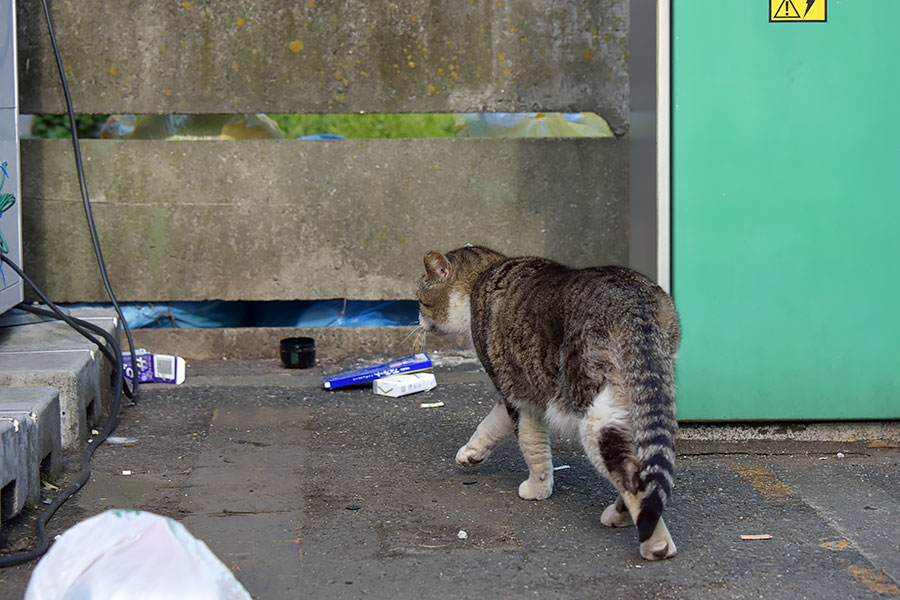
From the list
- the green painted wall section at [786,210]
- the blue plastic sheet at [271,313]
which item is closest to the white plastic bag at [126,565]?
the green painted wall section at [786,210]

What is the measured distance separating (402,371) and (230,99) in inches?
77.4

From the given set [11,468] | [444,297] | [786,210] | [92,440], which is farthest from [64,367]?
[786,210]

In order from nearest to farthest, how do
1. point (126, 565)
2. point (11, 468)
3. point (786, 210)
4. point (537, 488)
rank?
point (126, 565) → point (11, 468) → point (537, 488) → point (786, 210)

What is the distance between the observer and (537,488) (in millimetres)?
3648

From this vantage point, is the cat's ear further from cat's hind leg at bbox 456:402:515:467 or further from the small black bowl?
the small black bowl

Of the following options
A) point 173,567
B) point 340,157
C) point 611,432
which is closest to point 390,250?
point 340,157

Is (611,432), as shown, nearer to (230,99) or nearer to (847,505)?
(847,505)

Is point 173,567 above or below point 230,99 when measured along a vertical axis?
below

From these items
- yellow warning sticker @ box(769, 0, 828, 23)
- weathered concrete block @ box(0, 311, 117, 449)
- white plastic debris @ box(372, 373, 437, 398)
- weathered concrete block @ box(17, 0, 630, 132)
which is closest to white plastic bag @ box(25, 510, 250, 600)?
weathered concrete block @ box(0, 311, 117, 449)

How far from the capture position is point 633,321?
10.2 ft

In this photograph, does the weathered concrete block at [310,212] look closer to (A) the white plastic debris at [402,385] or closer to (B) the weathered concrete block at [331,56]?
(B) the weathered concrete block at [331,56]

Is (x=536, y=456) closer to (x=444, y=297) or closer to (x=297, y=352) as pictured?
(x=444, y=297)

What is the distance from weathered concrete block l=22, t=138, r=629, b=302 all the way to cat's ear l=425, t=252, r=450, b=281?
75.1 inches

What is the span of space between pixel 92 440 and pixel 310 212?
215cm
